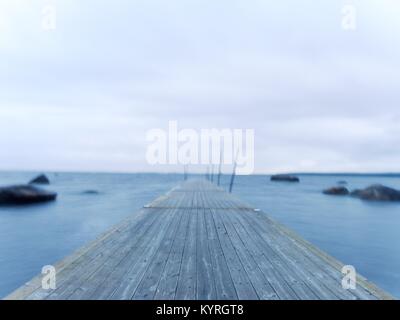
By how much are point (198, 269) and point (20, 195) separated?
3296cm

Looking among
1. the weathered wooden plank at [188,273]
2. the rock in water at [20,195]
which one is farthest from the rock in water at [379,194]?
the rock in water at [20,195]

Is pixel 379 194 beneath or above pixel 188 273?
beneath

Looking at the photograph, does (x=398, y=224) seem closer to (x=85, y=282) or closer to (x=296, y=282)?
(x=296, y=282)

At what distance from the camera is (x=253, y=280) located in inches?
166

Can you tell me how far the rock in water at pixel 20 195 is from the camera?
29442 millimetres

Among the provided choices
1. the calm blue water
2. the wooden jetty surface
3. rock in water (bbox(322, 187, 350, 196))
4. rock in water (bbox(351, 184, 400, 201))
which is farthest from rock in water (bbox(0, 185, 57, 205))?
rock in water (bbox(322, 187, 350, 196))

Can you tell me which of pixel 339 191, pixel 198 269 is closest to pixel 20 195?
pixel 198 269

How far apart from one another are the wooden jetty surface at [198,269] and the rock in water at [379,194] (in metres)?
40.5

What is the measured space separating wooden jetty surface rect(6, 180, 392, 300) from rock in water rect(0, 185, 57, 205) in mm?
29083

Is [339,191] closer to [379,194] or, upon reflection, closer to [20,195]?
[379,194]

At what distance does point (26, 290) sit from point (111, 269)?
125 centimetres

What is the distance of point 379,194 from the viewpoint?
4022 centimetres
